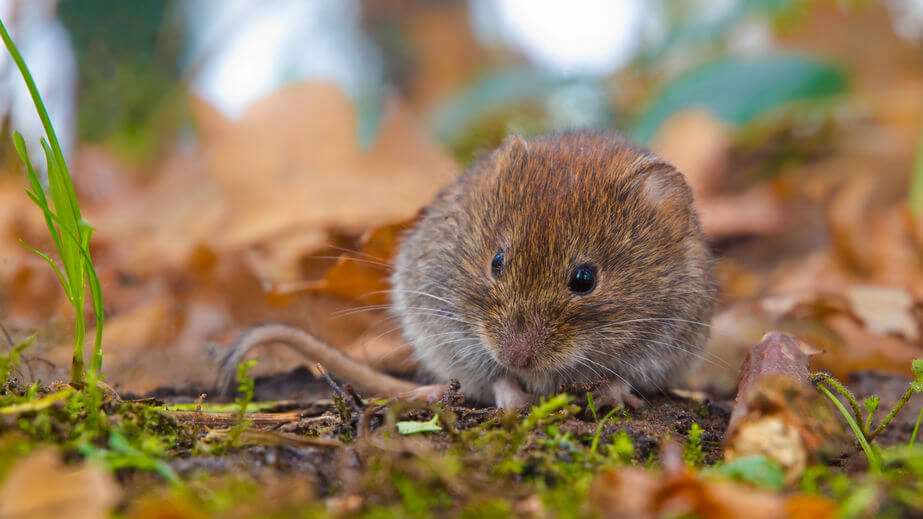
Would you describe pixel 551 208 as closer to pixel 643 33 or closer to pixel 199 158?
pixel 199 158

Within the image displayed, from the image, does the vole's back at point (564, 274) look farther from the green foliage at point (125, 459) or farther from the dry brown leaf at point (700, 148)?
the dry brown leaf at point (700, 148)

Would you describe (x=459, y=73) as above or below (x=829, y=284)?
above

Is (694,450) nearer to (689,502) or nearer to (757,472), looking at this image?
(757,472)

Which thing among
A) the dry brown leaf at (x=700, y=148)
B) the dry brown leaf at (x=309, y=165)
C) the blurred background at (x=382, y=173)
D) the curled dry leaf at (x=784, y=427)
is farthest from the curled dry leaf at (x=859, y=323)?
the dry brown leaf at (x=309, y=165)

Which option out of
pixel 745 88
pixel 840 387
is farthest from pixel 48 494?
pixel 745 88

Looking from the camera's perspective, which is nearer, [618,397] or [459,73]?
[618,397]

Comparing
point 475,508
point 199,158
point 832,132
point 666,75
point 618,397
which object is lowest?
point 475,508

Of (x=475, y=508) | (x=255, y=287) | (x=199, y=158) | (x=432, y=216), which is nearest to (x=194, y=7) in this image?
(x=199, y=158)

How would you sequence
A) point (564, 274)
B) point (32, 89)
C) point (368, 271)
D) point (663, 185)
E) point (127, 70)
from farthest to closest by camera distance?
point (127, 70)
point (368, 271)
point (663, 185)
point (564, 274)
point (32, 89)
